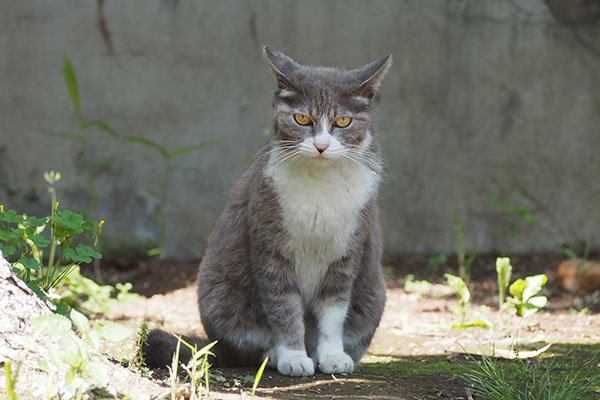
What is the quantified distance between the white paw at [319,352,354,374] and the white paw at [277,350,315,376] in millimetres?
63

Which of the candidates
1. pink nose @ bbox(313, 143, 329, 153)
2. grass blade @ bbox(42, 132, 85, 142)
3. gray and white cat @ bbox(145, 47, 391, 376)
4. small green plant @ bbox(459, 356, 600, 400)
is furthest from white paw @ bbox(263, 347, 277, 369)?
grass blade @ bbox(42, 132, 85, 142)

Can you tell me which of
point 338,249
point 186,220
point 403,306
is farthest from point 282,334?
point 186,220

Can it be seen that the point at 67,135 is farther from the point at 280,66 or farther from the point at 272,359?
the point at 272,359

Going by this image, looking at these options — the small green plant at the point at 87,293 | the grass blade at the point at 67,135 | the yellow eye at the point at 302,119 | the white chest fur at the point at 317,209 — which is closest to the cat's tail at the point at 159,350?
the white chest fur at the point at 317,209

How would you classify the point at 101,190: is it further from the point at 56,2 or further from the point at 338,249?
the point at 338,249

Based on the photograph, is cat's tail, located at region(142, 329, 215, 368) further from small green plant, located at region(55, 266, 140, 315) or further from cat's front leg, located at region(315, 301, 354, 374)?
small green plant, located at region(55, 266, 140, 315)

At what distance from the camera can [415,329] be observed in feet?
13.3

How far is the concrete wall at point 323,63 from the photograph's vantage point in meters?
5.80

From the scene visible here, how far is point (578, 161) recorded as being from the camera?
5.82 meters

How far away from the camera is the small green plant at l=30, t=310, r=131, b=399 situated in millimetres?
1764

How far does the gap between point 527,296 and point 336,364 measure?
132 cm

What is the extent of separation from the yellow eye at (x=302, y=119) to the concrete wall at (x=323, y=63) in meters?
2.92

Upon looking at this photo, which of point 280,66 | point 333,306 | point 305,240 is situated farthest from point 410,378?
point 280,66

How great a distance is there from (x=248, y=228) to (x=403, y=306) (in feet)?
6.69
